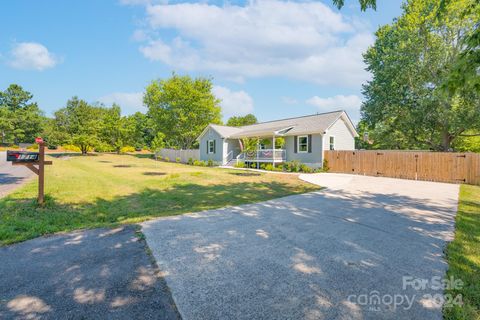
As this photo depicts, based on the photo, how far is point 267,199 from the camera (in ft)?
27.9

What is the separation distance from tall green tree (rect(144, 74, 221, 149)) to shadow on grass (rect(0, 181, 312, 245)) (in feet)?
83.1

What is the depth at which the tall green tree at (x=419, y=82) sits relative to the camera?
1908 centimetres

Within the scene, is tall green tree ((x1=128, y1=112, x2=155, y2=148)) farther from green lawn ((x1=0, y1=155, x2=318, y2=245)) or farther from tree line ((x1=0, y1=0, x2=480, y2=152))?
green lawn ((x1=0, y1=155, x2=318, y2=245))

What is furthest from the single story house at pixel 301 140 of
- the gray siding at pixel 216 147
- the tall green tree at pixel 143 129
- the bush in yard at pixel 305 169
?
the tall green tree at pixel 143 129

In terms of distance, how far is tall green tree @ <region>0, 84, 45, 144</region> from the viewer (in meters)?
48.6

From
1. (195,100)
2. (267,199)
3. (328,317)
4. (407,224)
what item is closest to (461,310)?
(328,317)

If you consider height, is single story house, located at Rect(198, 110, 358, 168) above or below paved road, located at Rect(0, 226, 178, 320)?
above

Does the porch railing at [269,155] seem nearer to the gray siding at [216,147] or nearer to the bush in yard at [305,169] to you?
the bush in yard at [305,169]

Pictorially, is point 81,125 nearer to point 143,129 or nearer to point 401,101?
point 143,129

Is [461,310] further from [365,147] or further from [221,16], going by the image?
[365,147]

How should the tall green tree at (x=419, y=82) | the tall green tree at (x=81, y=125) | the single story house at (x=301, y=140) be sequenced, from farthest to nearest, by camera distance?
the tall green tree at (x=81, y=125) < the single story house at (x=301, y=140) < the tall green tree at (x=419, y=82)

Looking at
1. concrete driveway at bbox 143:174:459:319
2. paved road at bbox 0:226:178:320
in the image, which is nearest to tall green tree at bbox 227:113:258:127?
concrete driveway at bbox 143:174:459:319

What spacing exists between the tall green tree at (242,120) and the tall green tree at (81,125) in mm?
34766

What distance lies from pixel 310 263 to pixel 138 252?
2.71m
